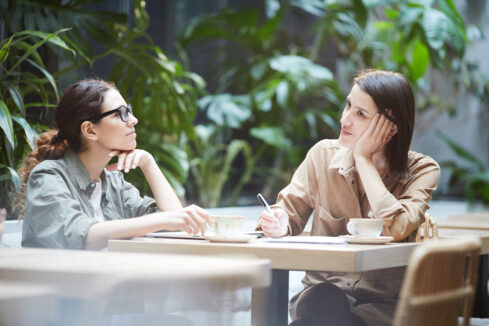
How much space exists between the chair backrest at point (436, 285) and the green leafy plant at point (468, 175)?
6.89m

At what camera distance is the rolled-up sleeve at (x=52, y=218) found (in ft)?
6.31

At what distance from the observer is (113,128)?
7.36 feet

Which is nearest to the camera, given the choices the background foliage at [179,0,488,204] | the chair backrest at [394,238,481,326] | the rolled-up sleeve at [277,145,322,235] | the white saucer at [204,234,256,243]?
the chair backrest at [394,238,481,326]

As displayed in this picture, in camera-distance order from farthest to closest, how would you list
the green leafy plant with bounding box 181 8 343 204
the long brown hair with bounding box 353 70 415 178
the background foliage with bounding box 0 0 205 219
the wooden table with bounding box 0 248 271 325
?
1. the green leafy plant with bounding box 181 8 343 204
2. the background foliage with bounding box 0 0 205 219
3. the long brown hair with bounding box 353 70 415 178
4. the wooden table with bounding box 0 248 271 325

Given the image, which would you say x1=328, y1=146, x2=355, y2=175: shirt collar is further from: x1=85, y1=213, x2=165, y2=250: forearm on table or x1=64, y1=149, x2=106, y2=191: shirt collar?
x1=64, y1=149, x2=106, y2=191: shirt collar

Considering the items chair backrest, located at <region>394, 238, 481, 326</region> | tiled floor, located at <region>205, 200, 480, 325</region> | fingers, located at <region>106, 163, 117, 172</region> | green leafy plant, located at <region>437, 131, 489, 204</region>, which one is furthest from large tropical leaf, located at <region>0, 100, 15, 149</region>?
green leafy plant, located at <region>437, 131, 489, 204</region>

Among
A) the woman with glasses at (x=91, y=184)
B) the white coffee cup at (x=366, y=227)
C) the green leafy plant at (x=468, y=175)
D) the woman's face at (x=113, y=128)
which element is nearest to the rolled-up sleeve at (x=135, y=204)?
the woman with glasses at (x=91, y=184)

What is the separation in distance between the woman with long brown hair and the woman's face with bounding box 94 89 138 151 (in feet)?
1.70

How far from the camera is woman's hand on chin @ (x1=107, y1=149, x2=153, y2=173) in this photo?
230 cm

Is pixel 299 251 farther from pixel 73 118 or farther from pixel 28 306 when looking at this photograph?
pixel 73 118

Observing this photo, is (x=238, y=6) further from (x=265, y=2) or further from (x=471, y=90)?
(x=471, y=90)

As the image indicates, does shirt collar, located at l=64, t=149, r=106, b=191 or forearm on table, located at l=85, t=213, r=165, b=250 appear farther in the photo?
shirt collar, located at l=64, t=149, r=106, b=191

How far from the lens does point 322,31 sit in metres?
7.34

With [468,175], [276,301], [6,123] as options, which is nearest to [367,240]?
[276,301]
